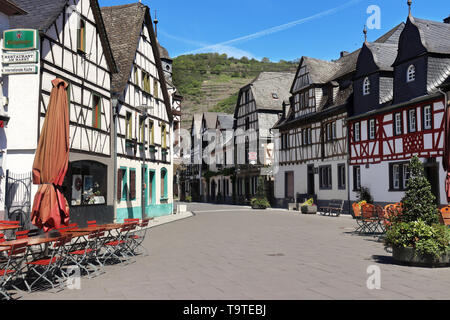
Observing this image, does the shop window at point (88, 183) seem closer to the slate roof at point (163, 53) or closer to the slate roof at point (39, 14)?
the slate roof at point (39, 14)

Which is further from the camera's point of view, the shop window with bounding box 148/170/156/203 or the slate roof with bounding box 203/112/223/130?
the slate roof with bounding box 203/112/223/130

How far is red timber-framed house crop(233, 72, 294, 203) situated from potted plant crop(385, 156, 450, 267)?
32.5m

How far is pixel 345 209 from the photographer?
3045 cm

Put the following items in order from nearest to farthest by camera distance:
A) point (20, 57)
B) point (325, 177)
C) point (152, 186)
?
point (20, 57) < point (152, 186) < point (325, 177)

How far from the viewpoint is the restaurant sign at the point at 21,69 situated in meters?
13.4

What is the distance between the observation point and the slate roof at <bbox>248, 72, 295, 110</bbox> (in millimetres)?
45619

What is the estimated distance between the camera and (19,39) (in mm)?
13734

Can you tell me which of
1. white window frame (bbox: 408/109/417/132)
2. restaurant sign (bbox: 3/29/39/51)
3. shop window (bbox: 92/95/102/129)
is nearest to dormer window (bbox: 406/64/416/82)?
white window frame (bbox: 408/109/417/132)

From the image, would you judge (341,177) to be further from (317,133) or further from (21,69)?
(21,69)

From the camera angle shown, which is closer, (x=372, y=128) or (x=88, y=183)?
(x=88, y=183)

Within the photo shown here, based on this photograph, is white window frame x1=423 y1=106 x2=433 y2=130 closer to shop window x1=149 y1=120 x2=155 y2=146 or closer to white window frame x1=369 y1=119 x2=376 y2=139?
white window frame x1=369 y1=119 x2=376 y2=139

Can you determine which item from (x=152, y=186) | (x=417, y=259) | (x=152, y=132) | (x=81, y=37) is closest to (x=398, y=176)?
(x=152, y=186)

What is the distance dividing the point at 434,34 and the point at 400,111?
4.34m
